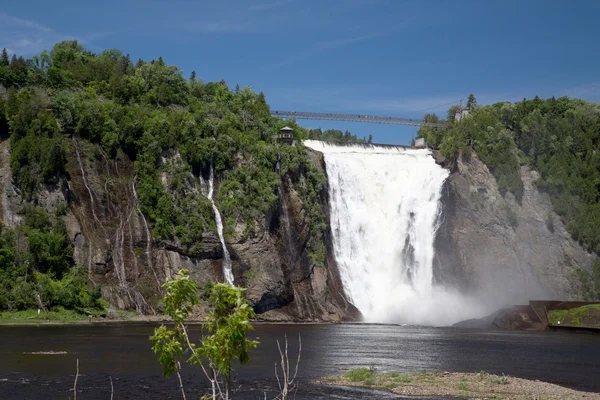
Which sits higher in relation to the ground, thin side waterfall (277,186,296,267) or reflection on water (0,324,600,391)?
thin side waterfall (277,186,296,267)

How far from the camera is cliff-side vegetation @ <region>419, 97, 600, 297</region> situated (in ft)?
358

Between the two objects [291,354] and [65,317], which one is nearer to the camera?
[291,354]

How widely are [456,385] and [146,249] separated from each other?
5128 centimetres

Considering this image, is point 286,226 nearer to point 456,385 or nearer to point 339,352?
point 339,352

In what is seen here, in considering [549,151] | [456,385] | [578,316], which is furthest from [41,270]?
[549,151]

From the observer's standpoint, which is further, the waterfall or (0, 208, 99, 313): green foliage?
the waterfall

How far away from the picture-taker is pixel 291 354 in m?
48.3

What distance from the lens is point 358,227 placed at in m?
102

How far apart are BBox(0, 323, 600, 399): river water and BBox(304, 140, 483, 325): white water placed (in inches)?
890

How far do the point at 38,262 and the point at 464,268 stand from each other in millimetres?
55811

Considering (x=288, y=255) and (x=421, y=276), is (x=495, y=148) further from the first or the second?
(x=288, y=255)

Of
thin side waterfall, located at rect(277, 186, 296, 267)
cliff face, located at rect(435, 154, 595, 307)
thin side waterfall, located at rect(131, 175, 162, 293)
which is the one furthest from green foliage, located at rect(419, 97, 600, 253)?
thin side waterfall, located at rect(131, 175, 162, 293)

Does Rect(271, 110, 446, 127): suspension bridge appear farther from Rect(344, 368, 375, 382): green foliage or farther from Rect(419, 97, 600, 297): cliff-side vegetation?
Rect(344, 368, 375, 382): green foliage

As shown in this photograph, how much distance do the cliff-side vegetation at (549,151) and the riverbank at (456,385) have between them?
70232 millimetres
